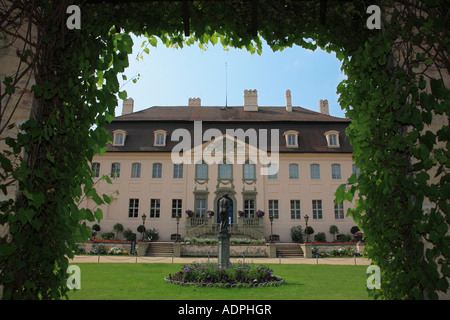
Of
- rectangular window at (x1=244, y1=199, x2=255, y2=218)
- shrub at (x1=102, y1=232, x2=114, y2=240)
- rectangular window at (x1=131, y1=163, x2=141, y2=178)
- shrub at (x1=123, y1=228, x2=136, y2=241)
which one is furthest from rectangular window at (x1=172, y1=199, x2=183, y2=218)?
rectangular window at (x1=244, y1=199, x2=255, y2=218)

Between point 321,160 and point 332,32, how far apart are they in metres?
27.4

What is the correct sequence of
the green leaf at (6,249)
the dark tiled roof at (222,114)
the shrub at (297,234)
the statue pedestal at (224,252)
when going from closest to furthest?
the green leaf at (6,249) < the statue pedestal at (224,252) < the shrub at (297,234) < the dark tiled roof at (222,114)

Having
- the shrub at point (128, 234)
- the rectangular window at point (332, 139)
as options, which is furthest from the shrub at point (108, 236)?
the rectangular window at point (332, 139)

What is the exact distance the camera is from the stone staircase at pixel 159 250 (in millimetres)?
21539

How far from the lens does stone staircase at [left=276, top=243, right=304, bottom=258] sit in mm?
22016

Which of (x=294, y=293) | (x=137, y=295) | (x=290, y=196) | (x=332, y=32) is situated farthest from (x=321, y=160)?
(x=332, y=32)

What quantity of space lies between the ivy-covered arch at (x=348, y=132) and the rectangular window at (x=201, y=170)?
85.2ft

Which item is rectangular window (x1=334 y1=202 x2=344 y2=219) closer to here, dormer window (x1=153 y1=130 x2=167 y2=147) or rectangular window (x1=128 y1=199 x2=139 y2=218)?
dormer window (x1=153 y1=130 x2=167 y2=147)

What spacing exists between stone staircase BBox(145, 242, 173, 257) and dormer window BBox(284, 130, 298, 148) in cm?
1451

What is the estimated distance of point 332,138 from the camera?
30359mm

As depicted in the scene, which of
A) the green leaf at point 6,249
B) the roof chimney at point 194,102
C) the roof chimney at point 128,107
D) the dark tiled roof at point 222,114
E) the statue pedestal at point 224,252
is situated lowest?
the statue pedestal at point 224,252

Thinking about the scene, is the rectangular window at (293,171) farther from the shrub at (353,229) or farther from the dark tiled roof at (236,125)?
the shrub at (353,229)

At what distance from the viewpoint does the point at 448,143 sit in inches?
102
